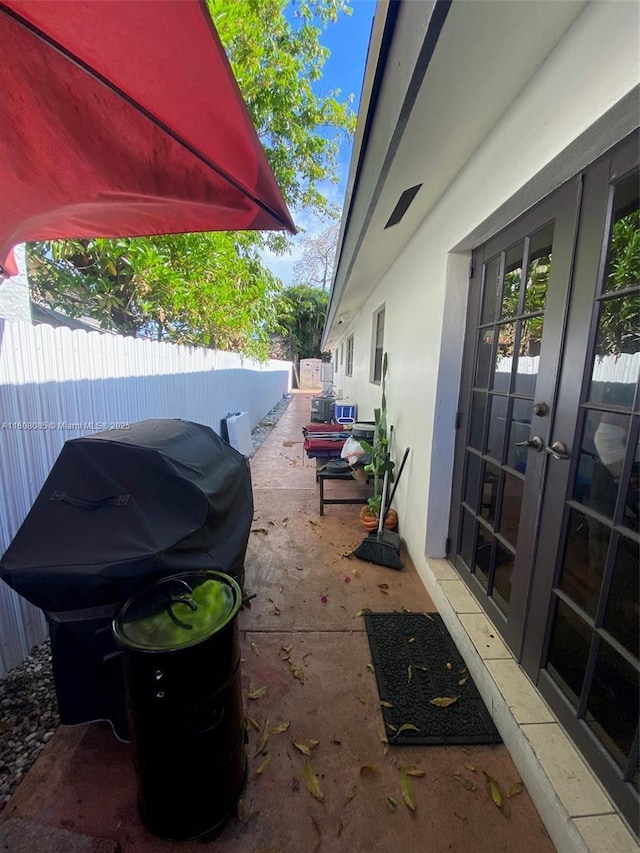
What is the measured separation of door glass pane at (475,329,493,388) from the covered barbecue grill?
1.76m

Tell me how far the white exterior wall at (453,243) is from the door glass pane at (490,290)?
20 cm

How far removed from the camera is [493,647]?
6.12 ft

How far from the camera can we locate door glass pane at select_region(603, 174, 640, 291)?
1.21 metres

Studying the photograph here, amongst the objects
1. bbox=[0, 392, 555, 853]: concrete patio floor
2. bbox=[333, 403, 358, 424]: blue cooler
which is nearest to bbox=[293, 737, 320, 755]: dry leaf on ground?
bbox=[0, 392, 555, 853]: concrete patio floor

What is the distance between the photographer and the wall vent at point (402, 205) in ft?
7.91

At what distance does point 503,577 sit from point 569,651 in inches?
20.8

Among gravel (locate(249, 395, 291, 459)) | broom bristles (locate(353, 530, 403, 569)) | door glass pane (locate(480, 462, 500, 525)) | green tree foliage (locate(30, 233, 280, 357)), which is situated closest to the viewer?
door glass pane (locate(480, 462, 500, 525))

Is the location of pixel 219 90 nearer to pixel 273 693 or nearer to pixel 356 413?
pixel 273 693

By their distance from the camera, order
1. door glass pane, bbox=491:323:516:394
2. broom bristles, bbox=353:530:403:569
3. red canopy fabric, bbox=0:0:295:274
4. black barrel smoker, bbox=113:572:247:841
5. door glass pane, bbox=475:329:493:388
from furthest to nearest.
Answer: broom bristles, bbox=353:530:403:569
door glass pane, bbox=475:329:493:388
door glass pane, bbox=491:323:516:394
black barrel smoker, bbox=113:572:247:841
red canopy fabric, bbox=0:0:295:274

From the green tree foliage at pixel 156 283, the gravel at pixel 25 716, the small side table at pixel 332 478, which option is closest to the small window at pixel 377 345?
the small side table at pixel 332 478

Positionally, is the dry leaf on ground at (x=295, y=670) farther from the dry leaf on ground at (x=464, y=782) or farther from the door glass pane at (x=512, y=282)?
the door glass pane at (x=512, y=282)

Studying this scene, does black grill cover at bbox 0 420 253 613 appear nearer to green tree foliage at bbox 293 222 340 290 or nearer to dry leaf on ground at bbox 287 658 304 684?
dry leaf on ground at bbox 287 658 304 684

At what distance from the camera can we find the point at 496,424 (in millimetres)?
2080

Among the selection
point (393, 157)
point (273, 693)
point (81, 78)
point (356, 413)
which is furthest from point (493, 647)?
point (356, 413)
